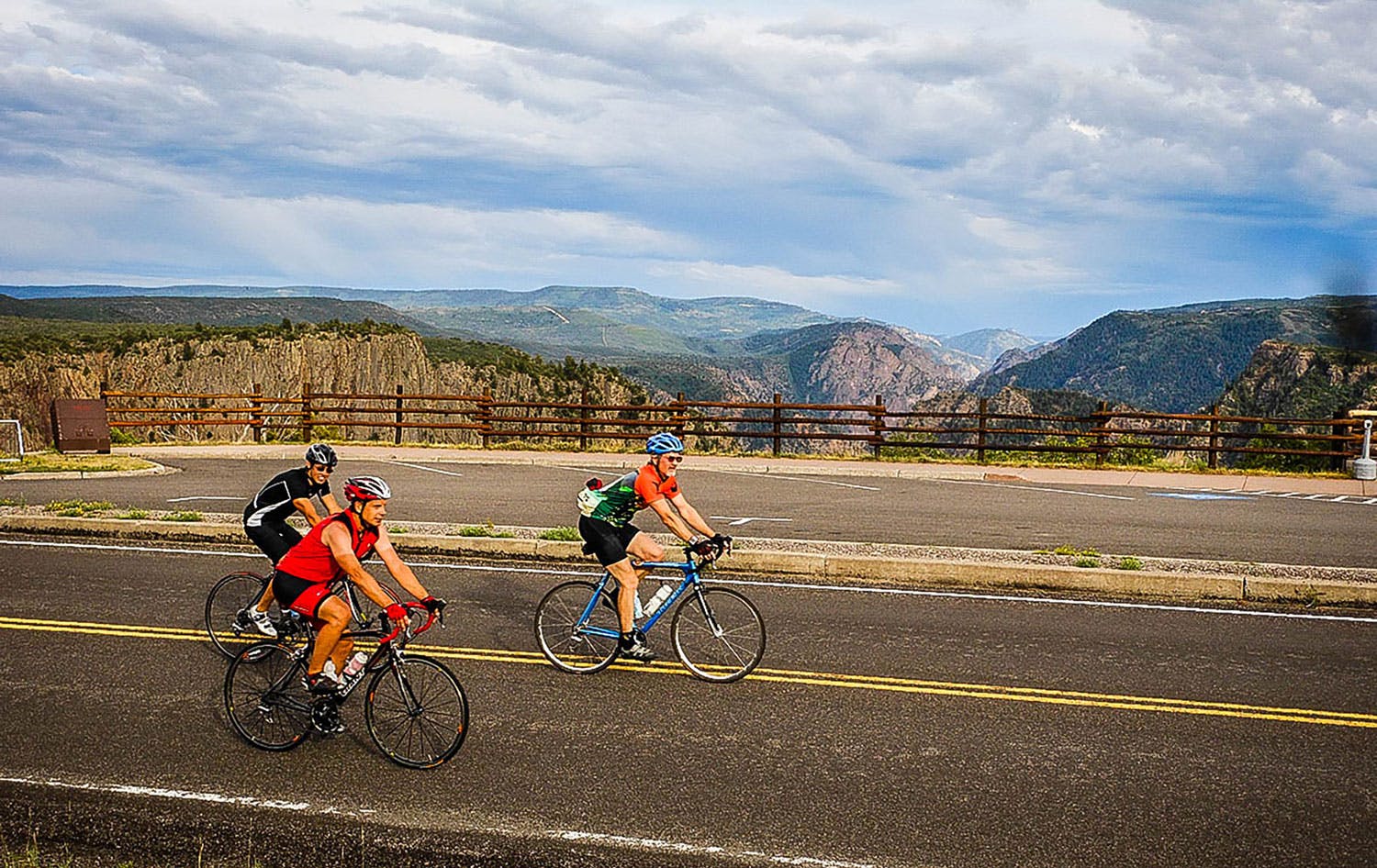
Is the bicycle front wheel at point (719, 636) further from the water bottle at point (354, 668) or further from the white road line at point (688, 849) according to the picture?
the white road line at point (688, 849)

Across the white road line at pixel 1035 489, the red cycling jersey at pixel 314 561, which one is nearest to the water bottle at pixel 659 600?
the red cycling jersey at pixel 314 561

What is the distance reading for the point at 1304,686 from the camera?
804 cm

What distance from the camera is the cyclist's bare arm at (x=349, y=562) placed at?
20.3 ft

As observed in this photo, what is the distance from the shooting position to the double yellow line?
291 inches

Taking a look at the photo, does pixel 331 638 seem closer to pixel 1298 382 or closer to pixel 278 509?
pixel 278 509

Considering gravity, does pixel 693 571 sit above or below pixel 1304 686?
above

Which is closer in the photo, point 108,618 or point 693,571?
point 693,571

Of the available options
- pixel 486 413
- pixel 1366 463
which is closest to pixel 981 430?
pixel 1366 463

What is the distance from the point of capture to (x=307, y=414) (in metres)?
30.6

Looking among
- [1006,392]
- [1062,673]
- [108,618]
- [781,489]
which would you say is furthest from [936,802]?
[1006,392]

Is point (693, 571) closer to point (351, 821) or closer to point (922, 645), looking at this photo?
point (922, 645)

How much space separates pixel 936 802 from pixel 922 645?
324cm

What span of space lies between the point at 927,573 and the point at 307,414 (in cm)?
2267

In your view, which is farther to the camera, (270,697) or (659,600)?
(659,600)
